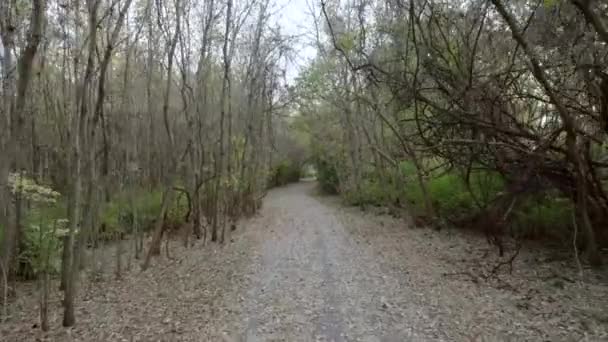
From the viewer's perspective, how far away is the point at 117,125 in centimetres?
1088

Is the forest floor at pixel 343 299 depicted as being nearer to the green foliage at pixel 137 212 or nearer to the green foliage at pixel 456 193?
the green foliage at pixel 456 193

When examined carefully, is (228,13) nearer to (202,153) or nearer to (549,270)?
(202,153)

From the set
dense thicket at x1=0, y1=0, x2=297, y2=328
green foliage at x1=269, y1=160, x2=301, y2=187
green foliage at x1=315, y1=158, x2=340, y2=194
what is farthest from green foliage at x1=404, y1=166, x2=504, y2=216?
green foliage at x1=269, y1=160, x2=301, y2=187

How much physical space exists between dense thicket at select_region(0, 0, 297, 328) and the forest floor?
25.4 inches

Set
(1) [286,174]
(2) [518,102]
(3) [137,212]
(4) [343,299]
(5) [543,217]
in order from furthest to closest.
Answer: (1) [286,174] → (3) [137,212] → (5) [543,217] → (2) [518,102] → (4) [343,299]

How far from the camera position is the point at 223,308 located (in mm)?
5383

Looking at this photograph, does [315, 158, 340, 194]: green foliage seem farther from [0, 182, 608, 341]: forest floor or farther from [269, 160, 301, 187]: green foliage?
[0, 182, 608, 341]: forest floor

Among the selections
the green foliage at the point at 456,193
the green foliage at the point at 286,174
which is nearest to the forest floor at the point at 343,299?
the green foliage at the point at 456,193

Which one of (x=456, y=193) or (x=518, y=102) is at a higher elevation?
Result: (x=518, y=102)

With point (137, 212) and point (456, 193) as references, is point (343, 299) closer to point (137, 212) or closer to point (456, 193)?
point (137, 212)

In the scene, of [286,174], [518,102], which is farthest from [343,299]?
[286,174]

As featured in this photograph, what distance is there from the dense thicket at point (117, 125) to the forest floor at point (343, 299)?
64 cm

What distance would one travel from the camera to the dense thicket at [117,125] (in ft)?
17.5

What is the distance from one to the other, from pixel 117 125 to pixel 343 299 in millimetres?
8106
